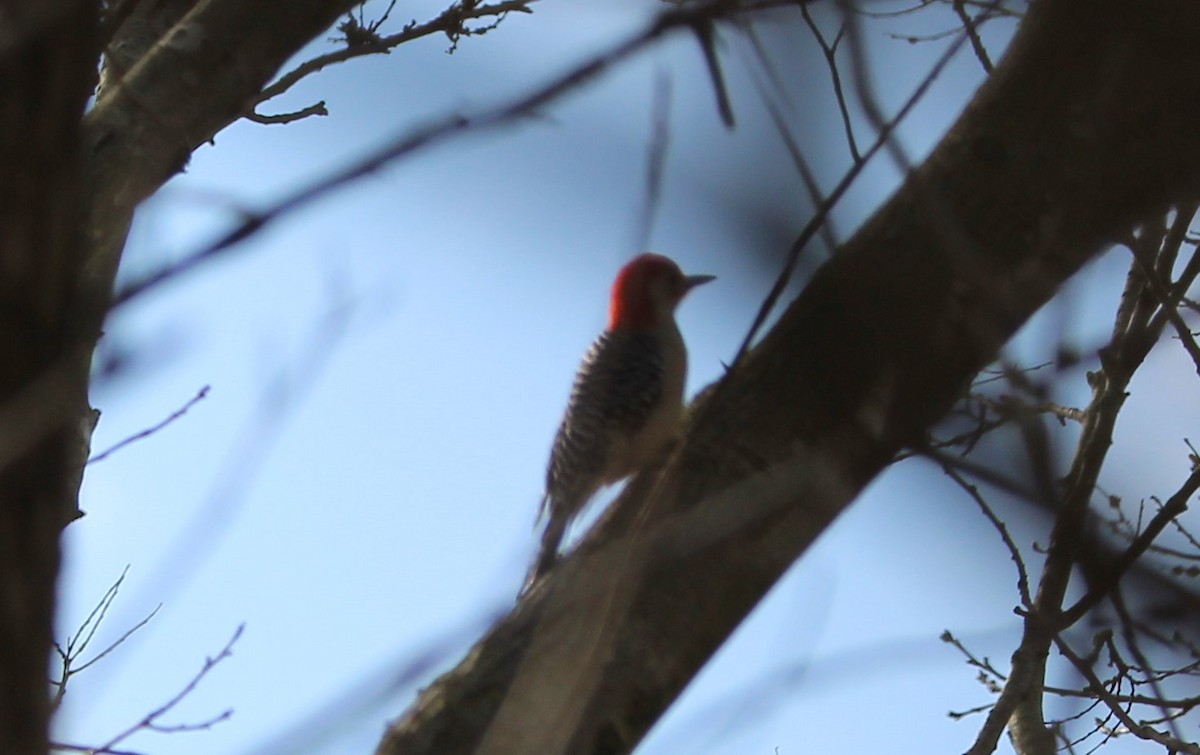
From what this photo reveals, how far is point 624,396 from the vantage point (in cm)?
570

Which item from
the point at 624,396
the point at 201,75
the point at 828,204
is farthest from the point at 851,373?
the point at 624,396

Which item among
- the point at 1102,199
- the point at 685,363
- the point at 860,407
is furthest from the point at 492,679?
the point at 685,363

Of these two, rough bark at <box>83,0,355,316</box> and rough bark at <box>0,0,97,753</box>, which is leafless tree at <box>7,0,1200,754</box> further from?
rough bark at <box>83,0,355,316</box>

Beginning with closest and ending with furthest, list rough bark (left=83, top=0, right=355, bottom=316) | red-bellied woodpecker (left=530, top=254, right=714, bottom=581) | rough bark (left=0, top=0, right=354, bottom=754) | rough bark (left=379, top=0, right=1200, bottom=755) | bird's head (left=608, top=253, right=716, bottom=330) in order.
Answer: rough bark (left=0, top=0, right=354, bottom=754), rough bark (left=379, top=0, right=1200, bottom=755), rough bark (left=83, top=0, right=355, bottom=316), red-bellied woodpecker (left=530, top=254, right=714, bottom=581), bird's head (left=608, top=253, right=716, bottom=330)

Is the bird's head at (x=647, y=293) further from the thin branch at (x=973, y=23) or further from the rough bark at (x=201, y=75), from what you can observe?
the thin branch at (x=973, y=23)

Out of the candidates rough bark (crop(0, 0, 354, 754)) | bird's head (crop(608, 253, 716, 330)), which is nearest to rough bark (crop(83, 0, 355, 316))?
rough bark (crop(0, 0, 354, 754))

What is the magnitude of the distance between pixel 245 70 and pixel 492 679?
7.76 ft

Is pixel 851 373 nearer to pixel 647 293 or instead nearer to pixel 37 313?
pixel 37 313

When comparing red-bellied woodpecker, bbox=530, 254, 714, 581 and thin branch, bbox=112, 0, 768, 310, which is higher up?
red-bellied woodpecker, bbox=530, 254, 714, 581

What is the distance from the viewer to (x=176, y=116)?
3.75 metres

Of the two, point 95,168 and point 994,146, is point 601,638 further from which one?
point 95,168

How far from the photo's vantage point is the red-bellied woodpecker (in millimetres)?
5477

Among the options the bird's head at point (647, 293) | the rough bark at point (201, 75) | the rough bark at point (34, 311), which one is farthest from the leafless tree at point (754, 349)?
the bird's head at point (647, 293)

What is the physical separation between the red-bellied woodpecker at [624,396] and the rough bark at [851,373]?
2.99 meters
